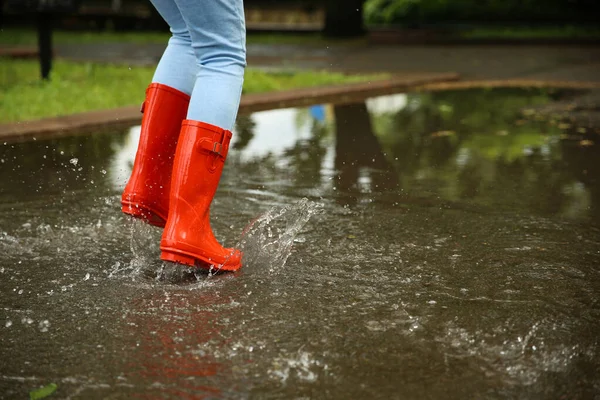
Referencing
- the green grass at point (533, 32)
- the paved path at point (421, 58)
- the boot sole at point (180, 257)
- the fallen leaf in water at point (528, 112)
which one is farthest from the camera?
the green grass at point (533, 32)

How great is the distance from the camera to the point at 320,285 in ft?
10.1

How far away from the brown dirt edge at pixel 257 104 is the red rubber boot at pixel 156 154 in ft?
10.5

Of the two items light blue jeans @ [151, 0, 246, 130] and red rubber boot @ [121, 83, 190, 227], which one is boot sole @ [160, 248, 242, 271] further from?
light blue jeans @ [151, 0, 246, 130]

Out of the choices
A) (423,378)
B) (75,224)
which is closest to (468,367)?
(423,378)

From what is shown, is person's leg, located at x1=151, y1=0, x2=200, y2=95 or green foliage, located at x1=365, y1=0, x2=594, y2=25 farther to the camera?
green foliage, located at x1=365, y1=0, x2=594, y2=25

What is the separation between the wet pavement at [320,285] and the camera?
234 cm

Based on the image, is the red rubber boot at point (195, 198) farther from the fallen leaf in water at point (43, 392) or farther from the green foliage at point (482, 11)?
the green foliage at point (482, 11)

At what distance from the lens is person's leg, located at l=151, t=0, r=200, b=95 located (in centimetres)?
345

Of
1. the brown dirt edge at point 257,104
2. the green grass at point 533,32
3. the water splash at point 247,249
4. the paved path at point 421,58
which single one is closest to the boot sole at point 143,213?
the water splash at point 247,249

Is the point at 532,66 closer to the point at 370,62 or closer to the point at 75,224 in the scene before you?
the point at 370,62

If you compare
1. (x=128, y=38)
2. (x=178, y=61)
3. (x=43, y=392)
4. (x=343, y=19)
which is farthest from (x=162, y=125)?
(x=343, y=19)

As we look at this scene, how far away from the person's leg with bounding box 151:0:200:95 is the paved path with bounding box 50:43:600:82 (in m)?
8.22

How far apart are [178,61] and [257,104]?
5.00 metres

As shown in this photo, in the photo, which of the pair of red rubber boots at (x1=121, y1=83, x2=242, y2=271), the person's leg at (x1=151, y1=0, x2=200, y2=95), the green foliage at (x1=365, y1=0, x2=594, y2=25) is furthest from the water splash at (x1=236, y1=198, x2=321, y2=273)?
the green foliage at (x1=365, y1=0, x2=594, y2=25)
